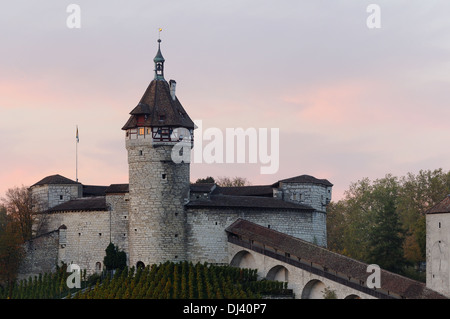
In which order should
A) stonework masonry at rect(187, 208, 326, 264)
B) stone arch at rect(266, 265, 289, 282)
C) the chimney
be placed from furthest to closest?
the chimney → stonework masonry at rect(187, 208, 326, 264) → stone arch at rect(266, 265, 289, 282)

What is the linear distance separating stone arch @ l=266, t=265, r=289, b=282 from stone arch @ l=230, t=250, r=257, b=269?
1.82 metres

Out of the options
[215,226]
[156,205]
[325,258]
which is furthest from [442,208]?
[156,205]

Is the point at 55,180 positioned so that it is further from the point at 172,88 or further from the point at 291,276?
the point at 291,276

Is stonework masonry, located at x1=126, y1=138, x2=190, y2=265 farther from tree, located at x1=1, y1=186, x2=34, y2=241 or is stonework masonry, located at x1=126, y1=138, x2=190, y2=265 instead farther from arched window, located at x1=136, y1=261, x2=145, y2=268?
tree, located at x1=1, y1=186, x2=34, y2=241

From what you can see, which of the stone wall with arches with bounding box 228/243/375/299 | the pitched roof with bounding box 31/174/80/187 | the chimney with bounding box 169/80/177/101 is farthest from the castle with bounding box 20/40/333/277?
the pitched roof with bounding box 31/174/80/187

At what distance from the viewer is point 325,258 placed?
260 ft

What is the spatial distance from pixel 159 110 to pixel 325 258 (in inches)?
667

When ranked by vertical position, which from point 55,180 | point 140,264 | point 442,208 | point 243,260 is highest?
point 55,180

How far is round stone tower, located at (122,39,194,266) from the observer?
82.4m

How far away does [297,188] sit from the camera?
9062 centimetres

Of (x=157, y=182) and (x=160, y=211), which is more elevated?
(x=157, y=182)

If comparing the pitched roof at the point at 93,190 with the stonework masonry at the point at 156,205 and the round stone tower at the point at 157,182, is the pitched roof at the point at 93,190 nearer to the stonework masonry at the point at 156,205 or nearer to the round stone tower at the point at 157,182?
the round stone tower at the point at 157,182
